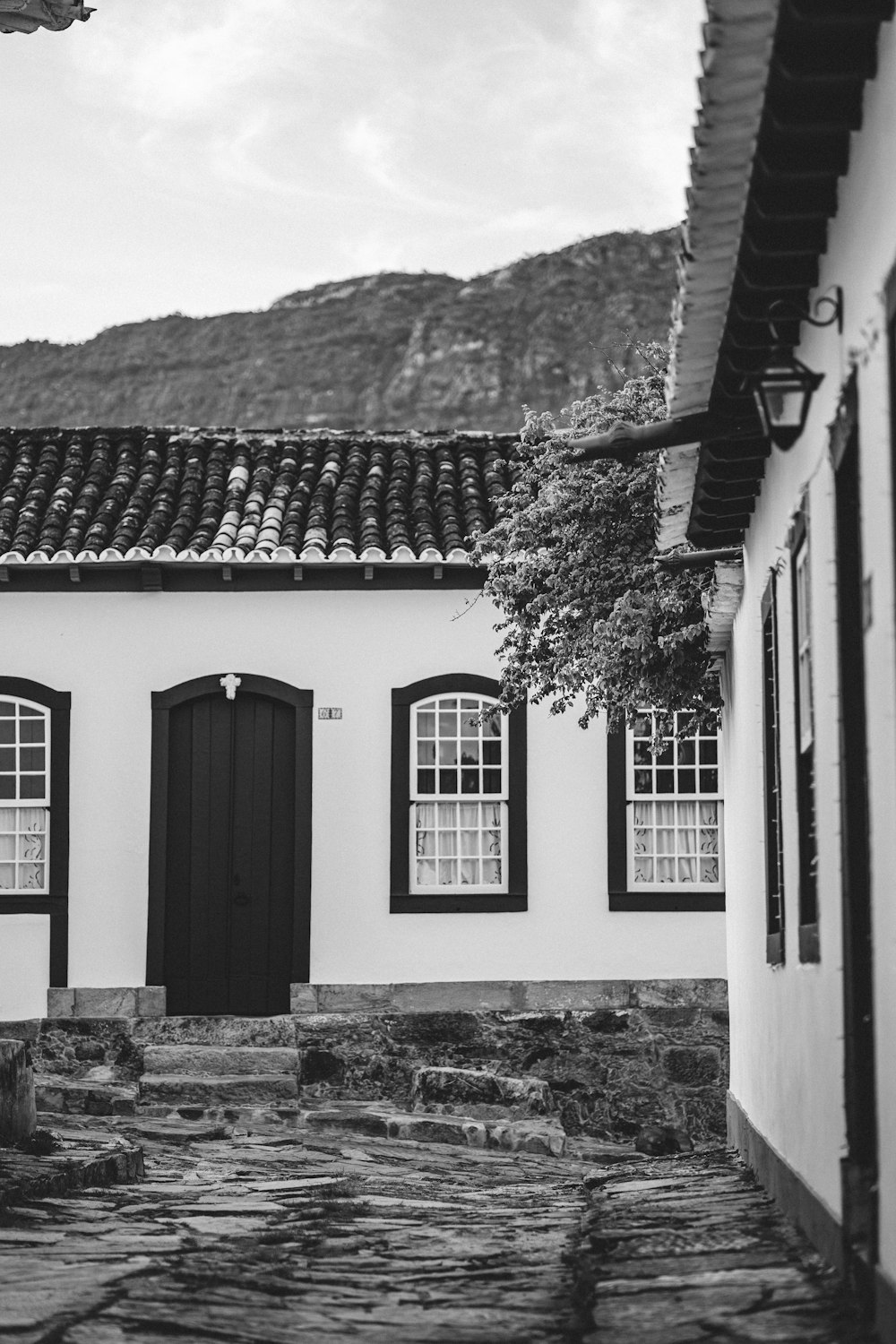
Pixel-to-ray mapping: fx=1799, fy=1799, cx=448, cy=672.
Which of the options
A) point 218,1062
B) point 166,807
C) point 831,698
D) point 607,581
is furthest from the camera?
point 166,807

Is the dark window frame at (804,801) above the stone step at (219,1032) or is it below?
above

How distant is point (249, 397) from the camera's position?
237 feet

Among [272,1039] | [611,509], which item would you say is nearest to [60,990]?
[272,1039]

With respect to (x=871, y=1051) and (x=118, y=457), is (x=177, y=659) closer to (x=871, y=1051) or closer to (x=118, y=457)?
(x=118, y=457)

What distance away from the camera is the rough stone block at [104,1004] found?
47.5 ft

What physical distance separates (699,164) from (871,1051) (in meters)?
2.54

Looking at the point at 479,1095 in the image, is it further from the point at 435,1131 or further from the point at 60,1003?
the point at 60,1003

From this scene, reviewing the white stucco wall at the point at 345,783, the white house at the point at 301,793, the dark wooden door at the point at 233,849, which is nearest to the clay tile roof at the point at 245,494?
the white house at the point at 301,793

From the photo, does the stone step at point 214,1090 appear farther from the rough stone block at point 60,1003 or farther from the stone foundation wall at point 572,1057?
the rough stone block at point 60,1003

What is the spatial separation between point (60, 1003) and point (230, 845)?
1.85m

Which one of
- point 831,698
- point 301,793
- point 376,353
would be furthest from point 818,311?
point 376,353

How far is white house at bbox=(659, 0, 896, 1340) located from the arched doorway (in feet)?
24.1

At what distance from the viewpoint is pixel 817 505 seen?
5684mm

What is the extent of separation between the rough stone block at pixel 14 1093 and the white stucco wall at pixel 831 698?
366 centimetres
